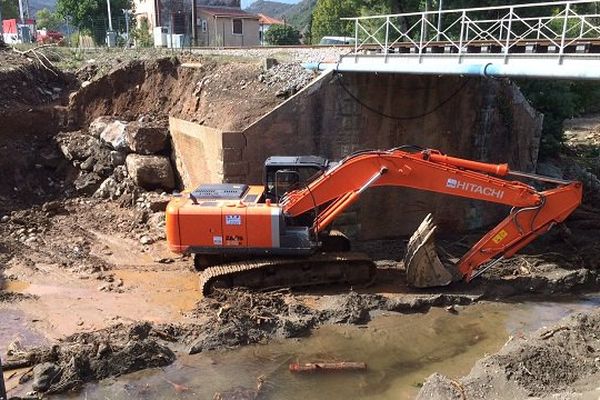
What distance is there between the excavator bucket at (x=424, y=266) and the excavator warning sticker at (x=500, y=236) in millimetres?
1123

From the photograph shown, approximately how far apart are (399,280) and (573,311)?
354 cm

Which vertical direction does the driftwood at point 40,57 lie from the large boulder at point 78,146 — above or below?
above

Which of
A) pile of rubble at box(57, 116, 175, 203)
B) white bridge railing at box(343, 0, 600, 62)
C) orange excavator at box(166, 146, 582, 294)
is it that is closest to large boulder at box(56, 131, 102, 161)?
pile of rubble at box(57, 116, 175, 203)

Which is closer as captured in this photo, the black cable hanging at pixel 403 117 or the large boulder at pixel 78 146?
the black cable hanging at pixel 403 117

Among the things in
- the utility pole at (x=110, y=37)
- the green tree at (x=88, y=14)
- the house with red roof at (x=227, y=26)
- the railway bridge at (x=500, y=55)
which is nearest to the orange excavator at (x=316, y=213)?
the railway bridge at (x=500, y=55)

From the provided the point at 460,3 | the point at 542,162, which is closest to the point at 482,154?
the point at 542,162

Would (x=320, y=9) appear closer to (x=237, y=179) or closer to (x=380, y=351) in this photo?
(x=237, y=179)

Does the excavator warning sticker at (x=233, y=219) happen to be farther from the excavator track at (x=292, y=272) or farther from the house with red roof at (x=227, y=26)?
the house with red roof at (x=227, y=26)

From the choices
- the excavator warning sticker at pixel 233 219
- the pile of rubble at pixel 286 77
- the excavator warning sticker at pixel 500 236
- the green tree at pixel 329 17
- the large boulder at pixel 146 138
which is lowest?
the excavator warning sticker at pixel 500 236

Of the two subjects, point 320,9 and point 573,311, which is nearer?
point 573,311

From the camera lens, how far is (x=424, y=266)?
1154 centimetres

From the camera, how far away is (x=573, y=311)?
11.4 meters

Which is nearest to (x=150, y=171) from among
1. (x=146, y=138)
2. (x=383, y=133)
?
(x=146, y=138)

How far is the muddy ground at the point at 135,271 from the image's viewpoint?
8898 mm
